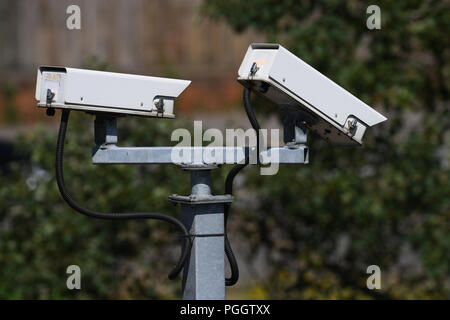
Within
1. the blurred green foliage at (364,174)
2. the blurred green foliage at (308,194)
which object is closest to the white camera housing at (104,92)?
the blurred green foliage at (308,194)

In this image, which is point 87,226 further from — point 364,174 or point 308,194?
point 364,174

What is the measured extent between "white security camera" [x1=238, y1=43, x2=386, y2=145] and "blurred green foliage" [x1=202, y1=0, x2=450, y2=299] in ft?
7.77

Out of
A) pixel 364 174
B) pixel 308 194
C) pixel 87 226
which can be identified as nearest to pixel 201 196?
pixel 87 226

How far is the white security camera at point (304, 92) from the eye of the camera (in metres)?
3.13

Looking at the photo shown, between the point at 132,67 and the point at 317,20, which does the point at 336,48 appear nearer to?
the point at 317,20

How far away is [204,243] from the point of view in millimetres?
3166

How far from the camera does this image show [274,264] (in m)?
6.12

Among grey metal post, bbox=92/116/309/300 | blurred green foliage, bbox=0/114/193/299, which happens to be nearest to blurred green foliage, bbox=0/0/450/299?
blurred green foliage, bbox=0/114/193/299

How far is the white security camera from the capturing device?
313 cm

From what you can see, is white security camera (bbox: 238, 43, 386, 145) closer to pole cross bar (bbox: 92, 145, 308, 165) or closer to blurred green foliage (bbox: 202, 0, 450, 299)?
pole cross bar (bbox: 92, 145, 308, 165)

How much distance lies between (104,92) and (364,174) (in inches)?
121
